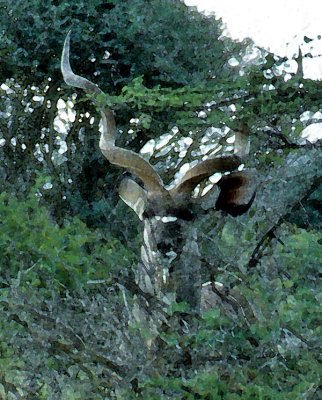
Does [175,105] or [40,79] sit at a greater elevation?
A: [40,79]

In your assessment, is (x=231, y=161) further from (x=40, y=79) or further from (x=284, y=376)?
(x=40, y=79)

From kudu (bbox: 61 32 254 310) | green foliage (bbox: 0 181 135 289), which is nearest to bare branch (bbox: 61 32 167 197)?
kudu (bbox: 61 32 254 310)

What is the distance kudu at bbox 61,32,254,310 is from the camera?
15.9 ft

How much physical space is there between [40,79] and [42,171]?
1606mm

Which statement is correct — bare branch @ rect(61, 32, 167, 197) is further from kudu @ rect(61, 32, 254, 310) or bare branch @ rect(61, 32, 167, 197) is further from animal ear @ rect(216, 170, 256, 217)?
animal ear @ rect(216, 170, 256, 217)

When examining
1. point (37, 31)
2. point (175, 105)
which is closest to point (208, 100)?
point (175, 105)

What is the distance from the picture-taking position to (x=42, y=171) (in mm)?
13125

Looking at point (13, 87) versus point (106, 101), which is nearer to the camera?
point (106, 101)

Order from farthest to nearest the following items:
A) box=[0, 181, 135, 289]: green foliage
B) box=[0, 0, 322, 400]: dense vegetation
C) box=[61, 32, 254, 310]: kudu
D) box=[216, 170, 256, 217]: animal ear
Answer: box=[0, 181, 135, 289]: green foliage → box=[216, 170, 256, 217]: animal ear → box=[61, 32, 254, 310]: kudu → box=[0, 0, 322, 400]: dense vegetation

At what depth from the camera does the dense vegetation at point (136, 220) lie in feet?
12.7

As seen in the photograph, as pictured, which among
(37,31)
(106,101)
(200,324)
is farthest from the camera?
(37,31)

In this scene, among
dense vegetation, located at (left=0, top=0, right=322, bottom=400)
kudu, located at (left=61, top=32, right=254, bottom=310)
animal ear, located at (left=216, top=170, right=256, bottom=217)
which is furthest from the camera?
animal ear, located at (left=216, top=170, right=256, bottom=217)

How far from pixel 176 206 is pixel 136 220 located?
6.37 meters

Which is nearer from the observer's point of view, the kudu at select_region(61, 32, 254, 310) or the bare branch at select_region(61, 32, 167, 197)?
the kudu at select_region(61, 32, 254, 310)
